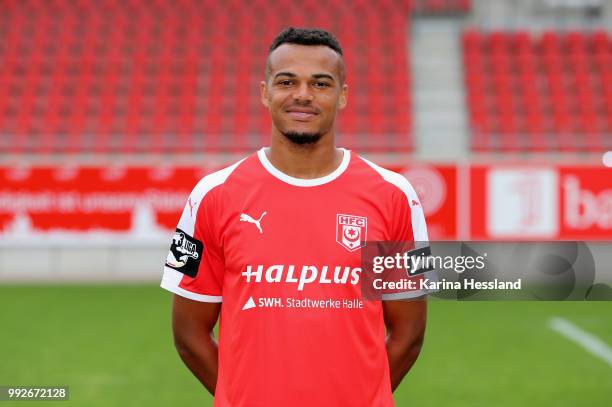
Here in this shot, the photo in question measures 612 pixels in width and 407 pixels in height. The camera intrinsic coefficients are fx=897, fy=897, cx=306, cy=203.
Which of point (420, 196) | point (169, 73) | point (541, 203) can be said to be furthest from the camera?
point (169, 73)

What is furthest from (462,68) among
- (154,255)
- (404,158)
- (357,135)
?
(154,255)

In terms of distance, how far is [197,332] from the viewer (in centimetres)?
248

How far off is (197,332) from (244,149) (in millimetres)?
10435

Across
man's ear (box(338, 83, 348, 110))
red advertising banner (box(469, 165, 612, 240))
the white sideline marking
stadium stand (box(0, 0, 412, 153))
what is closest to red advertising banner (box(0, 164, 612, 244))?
red advertising banner (box(469, 165, 612, 240))

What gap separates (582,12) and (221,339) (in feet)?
51.0

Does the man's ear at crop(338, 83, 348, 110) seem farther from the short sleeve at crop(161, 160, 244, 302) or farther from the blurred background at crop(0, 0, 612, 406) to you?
the blurred background at crop(0, 0, 612, 406)

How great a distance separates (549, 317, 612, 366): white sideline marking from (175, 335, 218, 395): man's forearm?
5309mm

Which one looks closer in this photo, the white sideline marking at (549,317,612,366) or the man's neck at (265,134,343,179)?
the man's neck at (265,134,343,179)

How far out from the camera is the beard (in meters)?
2.29

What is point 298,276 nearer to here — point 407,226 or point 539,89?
point 407,226

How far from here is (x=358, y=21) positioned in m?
16.3

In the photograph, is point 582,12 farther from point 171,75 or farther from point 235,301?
point 235,301

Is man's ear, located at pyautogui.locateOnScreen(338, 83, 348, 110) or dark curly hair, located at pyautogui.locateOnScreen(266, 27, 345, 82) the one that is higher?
dark curly hair, located at pyautogui.locateOnScreen(266, 27, 345, 82)

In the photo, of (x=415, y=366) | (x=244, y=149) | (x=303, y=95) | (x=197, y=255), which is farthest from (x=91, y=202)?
(x=303, y=95)
